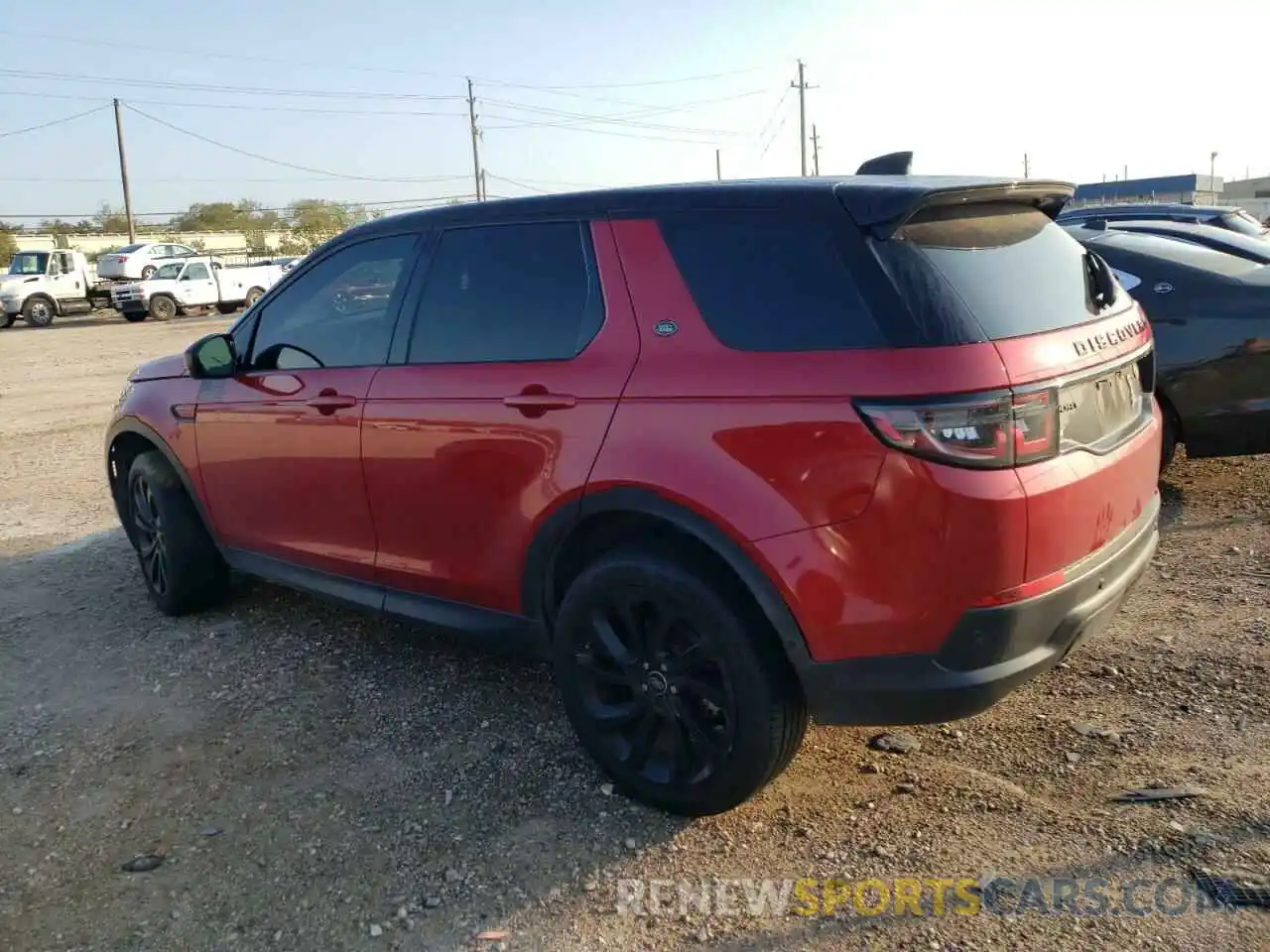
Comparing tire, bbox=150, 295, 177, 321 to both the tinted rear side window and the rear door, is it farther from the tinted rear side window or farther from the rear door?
the rear door

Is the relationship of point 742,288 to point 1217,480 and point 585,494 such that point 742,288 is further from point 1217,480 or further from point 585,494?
point 1217,480

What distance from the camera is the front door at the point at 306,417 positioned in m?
3.83

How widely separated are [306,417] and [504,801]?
5.57 feet

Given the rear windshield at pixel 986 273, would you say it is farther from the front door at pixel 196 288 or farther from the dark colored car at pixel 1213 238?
the front door at pixel 196 288

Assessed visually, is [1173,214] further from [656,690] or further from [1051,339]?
[656,690]

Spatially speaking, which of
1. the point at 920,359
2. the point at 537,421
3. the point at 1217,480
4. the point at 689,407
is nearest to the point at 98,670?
the point at 537,421

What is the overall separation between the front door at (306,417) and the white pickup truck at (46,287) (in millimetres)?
29922

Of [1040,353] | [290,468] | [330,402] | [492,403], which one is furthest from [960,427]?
[290,468]

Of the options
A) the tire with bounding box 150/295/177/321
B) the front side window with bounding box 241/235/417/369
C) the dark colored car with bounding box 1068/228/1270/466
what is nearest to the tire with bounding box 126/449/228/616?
the front side window with bounding box 241/235/417/369

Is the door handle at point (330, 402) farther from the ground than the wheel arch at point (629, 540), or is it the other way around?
the door handle at point (330, 402)

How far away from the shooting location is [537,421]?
3154 millimetres

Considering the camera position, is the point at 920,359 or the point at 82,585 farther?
the point at 82,585

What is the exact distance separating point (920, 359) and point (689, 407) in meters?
0.64

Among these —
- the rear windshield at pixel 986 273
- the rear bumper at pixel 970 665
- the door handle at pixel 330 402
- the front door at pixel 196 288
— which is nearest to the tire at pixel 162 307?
the front door at pixel 196 288
